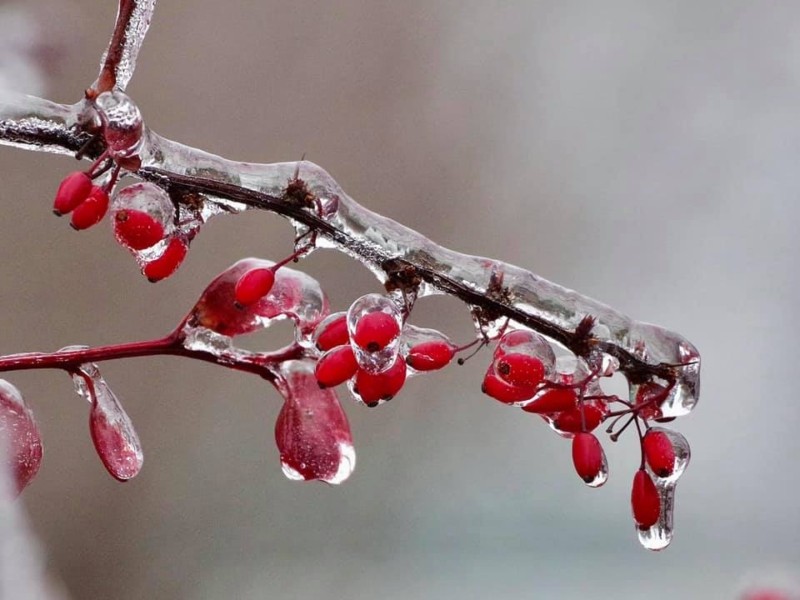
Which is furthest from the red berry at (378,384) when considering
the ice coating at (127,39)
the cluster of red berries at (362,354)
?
the ice coating at (127,39)

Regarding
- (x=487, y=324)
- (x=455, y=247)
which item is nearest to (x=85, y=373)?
(x=487, y=324)

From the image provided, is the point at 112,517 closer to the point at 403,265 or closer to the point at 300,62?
the point at 300,62

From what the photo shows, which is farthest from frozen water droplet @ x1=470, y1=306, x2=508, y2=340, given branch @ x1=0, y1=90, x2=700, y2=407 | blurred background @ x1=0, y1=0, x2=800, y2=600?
blurred background @ x1=0, y1=0, x2=800, y2=600

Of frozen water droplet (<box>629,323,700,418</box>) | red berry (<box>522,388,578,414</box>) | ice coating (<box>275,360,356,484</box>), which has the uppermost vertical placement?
frozen water droplet (<box>629,323,700,418</box>)

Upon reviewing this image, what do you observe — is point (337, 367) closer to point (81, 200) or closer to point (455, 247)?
point (81, 200)

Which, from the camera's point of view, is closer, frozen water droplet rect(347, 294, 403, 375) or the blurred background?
frozen water droplet rect(347, 294, 403, 375)

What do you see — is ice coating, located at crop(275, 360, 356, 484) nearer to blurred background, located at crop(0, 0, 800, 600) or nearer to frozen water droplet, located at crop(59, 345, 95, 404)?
frozen water droplet, located at crop(59, 345, 95, 404)
